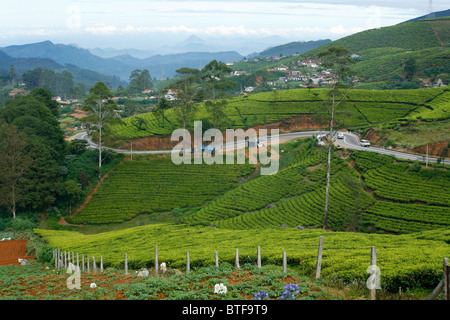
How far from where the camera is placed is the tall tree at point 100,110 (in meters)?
37.2

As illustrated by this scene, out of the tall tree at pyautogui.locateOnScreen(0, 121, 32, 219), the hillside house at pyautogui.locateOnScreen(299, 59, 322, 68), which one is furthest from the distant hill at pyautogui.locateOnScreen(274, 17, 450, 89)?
the tall tree at pyautogui.locateOnScreen(0, 121, 32, 219)

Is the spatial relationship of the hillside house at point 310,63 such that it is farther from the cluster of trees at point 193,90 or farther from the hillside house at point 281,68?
the cluster of trees at point 193,90

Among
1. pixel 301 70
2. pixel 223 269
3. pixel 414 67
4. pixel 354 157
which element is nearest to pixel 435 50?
pixel 414 67

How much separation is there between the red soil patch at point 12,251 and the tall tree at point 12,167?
734cm

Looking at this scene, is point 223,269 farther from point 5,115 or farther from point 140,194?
point 5,115

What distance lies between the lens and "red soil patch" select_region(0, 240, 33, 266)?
66.2 ft

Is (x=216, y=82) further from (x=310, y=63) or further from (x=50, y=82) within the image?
(x=50, y=82)

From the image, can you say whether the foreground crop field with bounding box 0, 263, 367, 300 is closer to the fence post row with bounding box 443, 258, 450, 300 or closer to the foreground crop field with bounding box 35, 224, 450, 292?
the foreground crop field with bounding box 35, 224, 450, 292

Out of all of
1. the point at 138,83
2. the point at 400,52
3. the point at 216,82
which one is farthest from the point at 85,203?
the point at 400,52

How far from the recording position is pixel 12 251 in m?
22.0

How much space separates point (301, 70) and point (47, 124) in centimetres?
8854

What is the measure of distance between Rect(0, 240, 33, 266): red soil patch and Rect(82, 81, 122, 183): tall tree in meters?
13.9

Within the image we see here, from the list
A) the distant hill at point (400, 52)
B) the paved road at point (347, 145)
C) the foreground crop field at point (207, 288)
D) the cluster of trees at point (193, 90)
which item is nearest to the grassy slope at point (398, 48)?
the distant hill at point (400, 52)
